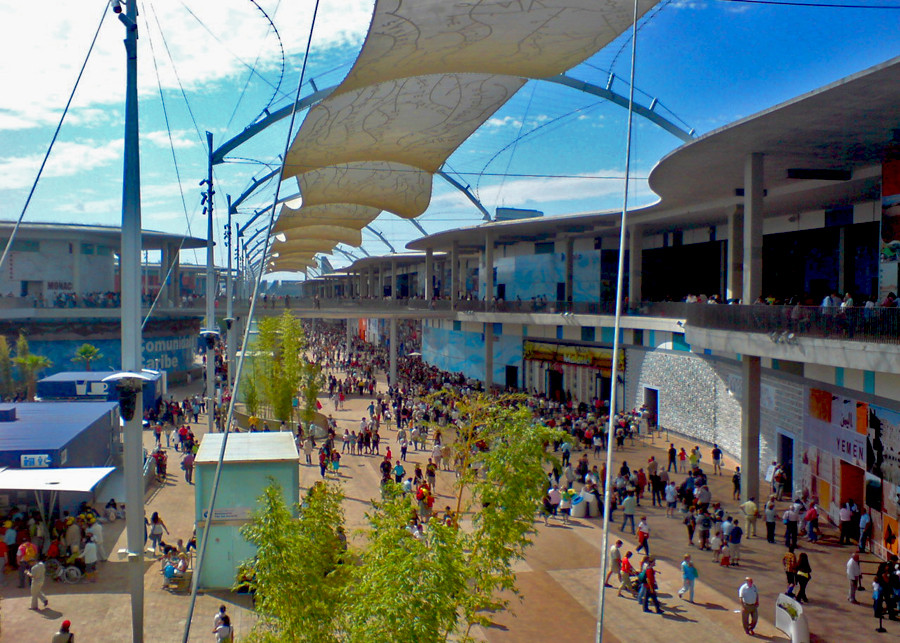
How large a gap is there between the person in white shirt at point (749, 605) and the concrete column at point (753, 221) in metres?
8.08

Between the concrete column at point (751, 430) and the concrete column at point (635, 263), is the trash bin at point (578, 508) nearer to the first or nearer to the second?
the concrete column at point (751, 430)

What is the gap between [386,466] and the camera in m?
20.2

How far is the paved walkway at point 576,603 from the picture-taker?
11641 mm

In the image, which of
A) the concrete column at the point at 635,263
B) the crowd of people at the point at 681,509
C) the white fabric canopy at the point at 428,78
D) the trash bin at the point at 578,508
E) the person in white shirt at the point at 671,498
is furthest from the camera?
the concrete column at the point at 635,263

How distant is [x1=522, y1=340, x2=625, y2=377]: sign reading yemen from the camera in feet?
106

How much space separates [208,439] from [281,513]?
7.07 meters

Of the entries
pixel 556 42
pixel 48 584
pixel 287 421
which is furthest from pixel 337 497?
pixel 287 421

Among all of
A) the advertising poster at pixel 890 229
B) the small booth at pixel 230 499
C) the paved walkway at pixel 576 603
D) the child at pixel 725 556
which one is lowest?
the paved walkway at pixel 576 603

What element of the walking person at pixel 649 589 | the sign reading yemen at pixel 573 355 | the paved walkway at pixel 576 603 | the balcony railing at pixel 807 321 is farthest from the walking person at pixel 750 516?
the sign reading yemen at pixel 573 355

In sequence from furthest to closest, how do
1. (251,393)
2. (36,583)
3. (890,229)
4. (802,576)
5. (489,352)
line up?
(489,352), (251,393), (890,229), (802,576), (36,583)

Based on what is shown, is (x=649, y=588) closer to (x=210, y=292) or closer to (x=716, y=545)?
(x=716, y=545)

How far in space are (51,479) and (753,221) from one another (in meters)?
16.5

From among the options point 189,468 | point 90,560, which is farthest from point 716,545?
point 189,468

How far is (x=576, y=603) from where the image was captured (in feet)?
42.5
